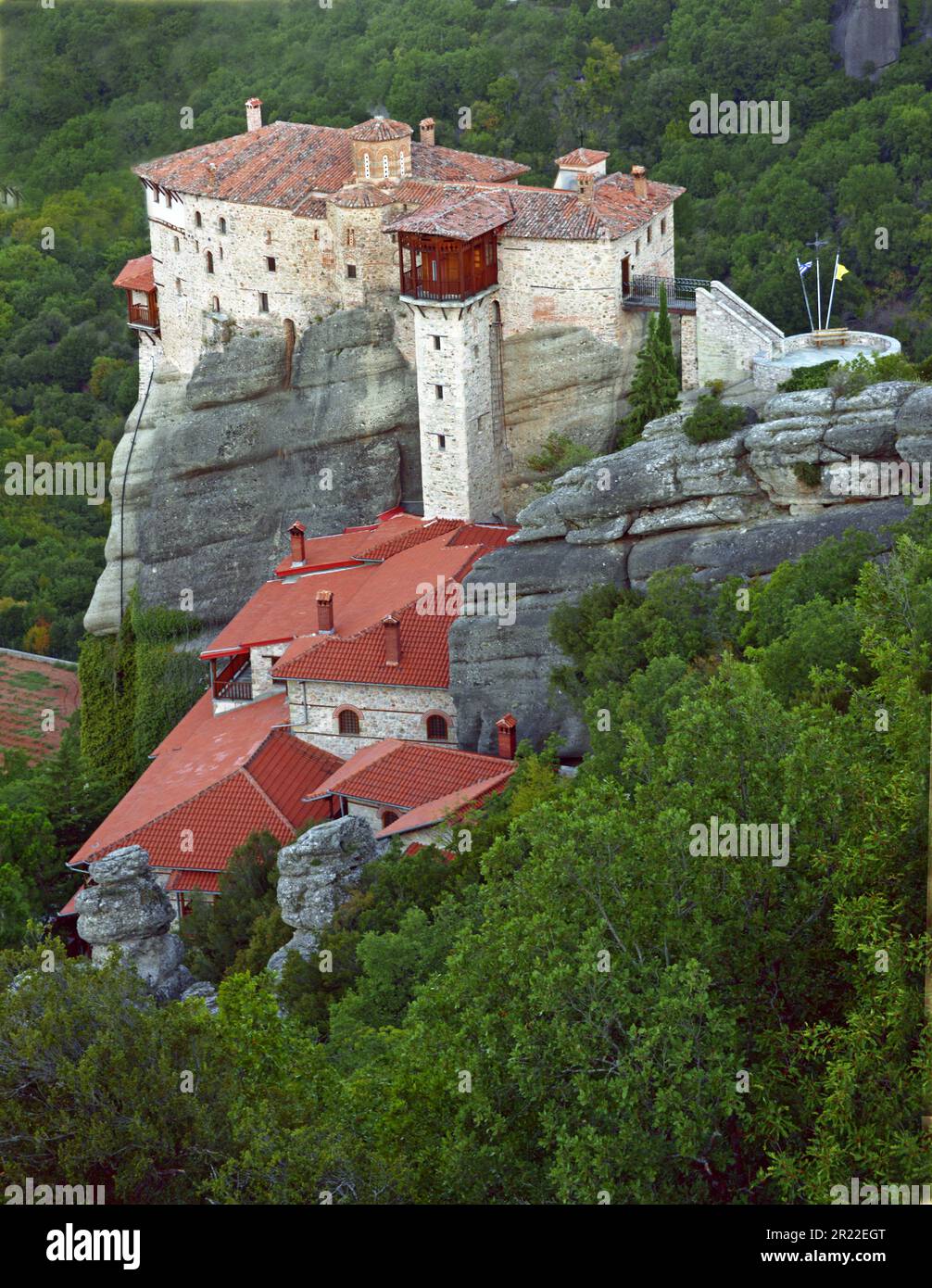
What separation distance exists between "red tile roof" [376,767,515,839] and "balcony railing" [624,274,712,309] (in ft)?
37.1

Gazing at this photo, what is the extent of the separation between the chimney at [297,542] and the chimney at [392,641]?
621 centimetres

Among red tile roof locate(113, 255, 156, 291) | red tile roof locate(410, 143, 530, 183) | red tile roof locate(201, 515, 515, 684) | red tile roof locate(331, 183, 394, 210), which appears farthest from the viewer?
red tile roof locate(113, 255, 156, 291)

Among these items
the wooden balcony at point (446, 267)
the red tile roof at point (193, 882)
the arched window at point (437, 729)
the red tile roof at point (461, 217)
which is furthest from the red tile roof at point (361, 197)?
the red tile roof at point (193, 882)

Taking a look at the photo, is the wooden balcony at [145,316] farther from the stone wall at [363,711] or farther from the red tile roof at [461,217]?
the stone wall at [363,711]

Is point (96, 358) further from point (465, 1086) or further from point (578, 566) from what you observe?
point (465, 1086)

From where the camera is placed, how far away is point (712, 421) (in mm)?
43125

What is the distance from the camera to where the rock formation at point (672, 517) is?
41188 mm

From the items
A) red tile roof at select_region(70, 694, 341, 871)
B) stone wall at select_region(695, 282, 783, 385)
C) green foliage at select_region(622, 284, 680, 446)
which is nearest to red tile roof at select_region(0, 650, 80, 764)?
red tile roof at select_region(70, 694, 341, 871)

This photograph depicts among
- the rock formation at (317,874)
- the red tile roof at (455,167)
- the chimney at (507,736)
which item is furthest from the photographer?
the red tile roof at (455,167)

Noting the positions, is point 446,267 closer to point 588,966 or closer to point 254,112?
point 254,112

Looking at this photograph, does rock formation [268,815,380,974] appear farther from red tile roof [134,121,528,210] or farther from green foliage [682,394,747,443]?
red tile roof [134,121,528,210]

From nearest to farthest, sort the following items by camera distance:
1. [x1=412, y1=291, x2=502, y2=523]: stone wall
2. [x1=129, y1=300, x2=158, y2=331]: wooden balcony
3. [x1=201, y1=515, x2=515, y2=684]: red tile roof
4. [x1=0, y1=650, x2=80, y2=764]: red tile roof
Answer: [x1=201, y1=515, x2=515, y2=684]: red tile roof → [x1=412, y1=291, x2=502, y2=523]: stone wall → [x1=129, y1=300, x2=158, y2=331]: wooden balcony → [x1=0, y1=650, x2=80, y2=764]: red tile roof

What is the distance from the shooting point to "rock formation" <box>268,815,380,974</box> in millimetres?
38656

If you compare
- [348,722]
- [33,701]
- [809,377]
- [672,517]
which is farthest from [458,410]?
[33,701]
